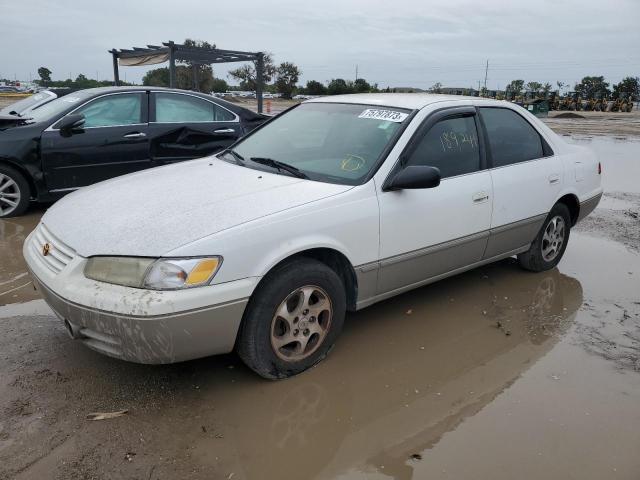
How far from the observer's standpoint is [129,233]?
277 cm

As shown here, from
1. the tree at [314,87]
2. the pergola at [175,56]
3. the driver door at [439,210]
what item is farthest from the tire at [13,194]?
the tree at [314,87]

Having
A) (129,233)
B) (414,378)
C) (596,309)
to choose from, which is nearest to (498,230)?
(596,309)

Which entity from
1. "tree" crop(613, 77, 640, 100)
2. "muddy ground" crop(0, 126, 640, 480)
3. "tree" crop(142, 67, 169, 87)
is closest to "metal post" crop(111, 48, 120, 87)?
"muddy ground" crop(0, 126, 640, 480)

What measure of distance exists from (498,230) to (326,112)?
1.62 meters

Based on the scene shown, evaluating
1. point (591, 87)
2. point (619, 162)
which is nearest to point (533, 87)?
point (591, 87)

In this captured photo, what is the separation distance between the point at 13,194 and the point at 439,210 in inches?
194

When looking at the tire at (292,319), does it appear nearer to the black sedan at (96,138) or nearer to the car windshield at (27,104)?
the black sedan at (96,138)

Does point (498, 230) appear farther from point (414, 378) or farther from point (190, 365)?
point (190, 365)

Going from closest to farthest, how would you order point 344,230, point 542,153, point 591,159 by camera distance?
point 344,230 → point 542,153 → point 591,159

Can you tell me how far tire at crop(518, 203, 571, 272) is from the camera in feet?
15.8

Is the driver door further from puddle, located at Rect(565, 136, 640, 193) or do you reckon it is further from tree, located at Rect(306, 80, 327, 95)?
tree, located at Rect(306, 80, 327, 95)

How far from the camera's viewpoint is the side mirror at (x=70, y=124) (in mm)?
6004

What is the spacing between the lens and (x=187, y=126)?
22.4 feet

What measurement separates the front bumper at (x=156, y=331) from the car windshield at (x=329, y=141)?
116cm
